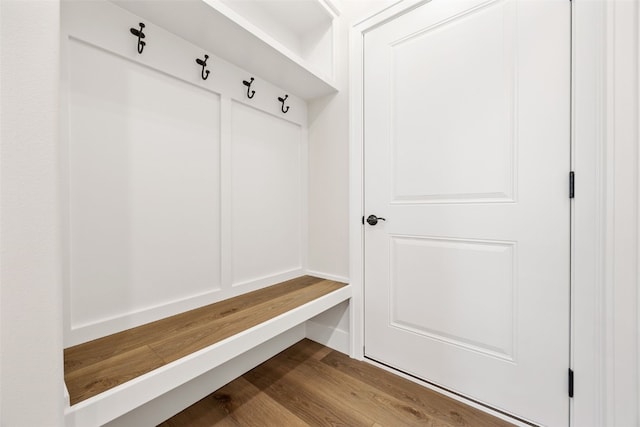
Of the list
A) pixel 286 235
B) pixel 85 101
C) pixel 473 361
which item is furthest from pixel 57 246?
pixel 473 361

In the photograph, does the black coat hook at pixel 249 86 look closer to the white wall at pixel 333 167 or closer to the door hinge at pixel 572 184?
the white wall at pixel 333 167

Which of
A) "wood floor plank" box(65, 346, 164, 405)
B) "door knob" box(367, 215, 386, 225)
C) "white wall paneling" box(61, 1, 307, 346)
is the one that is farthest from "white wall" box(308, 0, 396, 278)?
"wood floor plank" box(65, 346, 164, 405)

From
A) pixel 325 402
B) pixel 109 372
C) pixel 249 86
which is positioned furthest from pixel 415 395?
pixel 249 86

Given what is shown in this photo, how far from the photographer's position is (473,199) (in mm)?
1264

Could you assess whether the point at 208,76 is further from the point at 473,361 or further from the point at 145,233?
the point at 473,361

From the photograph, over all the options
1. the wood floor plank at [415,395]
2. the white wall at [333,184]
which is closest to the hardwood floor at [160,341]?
the white wall at [333,184]

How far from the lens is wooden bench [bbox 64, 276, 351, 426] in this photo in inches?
28.9

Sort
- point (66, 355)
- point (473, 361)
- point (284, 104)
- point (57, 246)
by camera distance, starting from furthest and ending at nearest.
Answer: point (284, 104)
point (473, 361)
point (66, 355)
point (57, 246)

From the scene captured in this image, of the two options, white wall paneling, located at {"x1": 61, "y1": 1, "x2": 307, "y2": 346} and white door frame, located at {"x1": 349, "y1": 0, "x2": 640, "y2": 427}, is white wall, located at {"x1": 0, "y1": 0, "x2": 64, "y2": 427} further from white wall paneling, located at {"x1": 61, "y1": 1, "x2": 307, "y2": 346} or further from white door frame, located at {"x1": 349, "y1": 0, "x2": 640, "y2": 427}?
white door frame, located at {"x1": 349, "y1": 0, "x2": 640, "y2": 427}

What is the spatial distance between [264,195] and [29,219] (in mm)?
1134

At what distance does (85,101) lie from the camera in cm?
99

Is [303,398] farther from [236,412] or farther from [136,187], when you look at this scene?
[136,187]

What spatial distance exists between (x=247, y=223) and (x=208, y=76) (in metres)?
0.80

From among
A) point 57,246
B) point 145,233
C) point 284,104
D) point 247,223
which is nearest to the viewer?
point 57,246
